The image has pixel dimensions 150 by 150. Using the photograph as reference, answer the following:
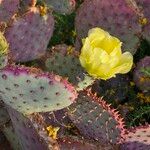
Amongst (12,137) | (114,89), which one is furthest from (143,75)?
(12,137)

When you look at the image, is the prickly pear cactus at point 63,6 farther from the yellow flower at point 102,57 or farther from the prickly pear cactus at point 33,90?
the prickly pear cactus at point 33,90

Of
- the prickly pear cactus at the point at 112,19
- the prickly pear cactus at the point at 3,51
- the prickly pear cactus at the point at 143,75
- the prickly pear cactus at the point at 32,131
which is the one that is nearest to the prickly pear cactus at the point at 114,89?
the prickly pear cactus at the point at 143,75

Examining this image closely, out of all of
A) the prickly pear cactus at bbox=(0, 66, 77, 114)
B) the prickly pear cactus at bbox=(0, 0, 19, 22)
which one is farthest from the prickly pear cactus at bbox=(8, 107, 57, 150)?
the prickly pear cactus at bbox=(0, 0, 19, 22)

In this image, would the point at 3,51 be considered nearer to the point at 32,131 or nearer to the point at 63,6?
the point at 32,131

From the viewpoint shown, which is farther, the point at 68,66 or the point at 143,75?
the point at 143,75

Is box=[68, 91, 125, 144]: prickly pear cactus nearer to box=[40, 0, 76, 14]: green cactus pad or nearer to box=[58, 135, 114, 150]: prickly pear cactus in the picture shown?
box=[58, 135, 114, 150]: prickly pear cactus

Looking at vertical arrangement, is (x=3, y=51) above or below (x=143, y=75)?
above
